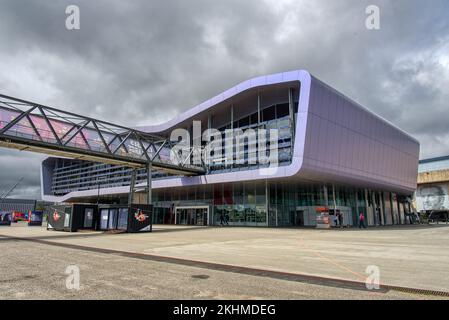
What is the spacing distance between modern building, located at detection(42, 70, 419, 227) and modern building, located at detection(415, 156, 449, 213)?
89.3 feet

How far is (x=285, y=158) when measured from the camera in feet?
107

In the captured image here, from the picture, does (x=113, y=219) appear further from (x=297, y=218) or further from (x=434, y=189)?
(x=434, y=189)

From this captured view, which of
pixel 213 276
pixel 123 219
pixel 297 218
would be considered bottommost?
pixel 213 276

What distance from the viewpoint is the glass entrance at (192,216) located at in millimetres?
43000

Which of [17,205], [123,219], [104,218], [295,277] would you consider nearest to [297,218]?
[123,219]

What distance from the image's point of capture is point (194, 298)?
5.41m

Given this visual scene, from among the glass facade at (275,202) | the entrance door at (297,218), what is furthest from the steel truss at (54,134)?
the entrance door at (297,218)

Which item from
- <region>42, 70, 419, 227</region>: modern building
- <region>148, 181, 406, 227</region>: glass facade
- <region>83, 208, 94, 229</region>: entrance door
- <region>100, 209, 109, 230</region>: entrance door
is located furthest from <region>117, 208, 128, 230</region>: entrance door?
<region>148, 181, 406, 227</region>: glass facade

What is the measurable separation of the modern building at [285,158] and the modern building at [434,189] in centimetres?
2720

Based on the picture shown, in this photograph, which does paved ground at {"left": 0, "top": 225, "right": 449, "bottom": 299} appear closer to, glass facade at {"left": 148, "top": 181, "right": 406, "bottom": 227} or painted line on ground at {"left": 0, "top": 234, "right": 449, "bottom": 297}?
painted line on ground at {"left": 0, "top": 234, "right": 449, "bottom": 297}

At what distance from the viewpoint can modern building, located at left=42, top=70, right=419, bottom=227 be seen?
102 ft

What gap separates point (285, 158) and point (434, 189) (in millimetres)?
60882

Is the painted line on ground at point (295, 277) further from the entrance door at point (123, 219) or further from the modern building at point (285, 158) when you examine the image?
the modern building at point (285, 158)

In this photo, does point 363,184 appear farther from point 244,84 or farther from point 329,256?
point 329,256
